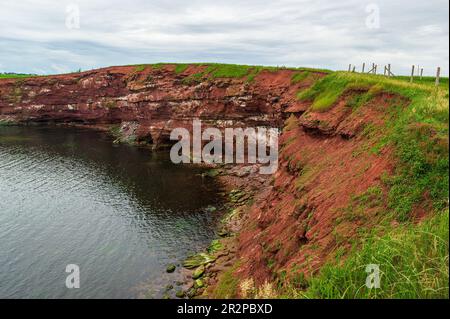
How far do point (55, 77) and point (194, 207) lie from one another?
3020 inches

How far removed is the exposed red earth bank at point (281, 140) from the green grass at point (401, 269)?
292 centimetres

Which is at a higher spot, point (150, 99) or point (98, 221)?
point (150, 99)

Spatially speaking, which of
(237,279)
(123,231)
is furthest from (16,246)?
(237,279)

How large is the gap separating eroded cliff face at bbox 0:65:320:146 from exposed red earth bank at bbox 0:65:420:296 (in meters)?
0.24

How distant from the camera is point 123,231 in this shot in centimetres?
3544

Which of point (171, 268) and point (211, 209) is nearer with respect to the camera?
point (171, 268)

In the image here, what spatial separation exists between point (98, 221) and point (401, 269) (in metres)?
34.2

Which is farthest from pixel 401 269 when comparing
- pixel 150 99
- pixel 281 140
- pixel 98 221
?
pixel 150 99

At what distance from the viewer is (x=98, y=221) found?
123ft

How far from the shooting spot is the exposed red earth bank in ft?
55.3

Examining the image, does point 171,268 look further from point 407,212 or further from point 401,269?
point 401,269

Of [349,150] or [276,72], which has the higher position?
[276,72]
